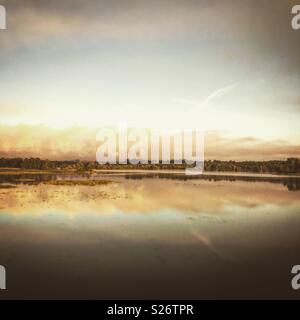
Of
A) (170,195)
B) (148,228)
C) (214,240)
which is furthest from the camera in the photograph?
(170,195)

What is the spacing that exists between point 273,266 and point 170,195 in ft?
22.7

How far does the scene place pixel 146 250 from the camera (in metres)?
6.39

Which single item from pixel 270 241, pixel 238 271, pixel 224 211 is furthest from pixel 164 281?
pixel 224 211

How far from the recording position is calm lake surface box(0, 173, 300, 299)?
525 centimetres

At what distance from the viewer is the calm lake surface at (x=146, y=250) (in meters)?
5.25

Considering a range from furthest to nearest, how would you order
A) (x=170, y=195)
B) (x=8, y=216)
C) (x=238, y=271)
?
(x=170, y=195) < (x=8, y=216) < (x=238, y=271)

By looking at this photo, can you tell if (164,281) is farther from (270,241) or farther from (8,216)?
(8,216)

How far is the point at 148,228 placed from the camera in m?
7.75
